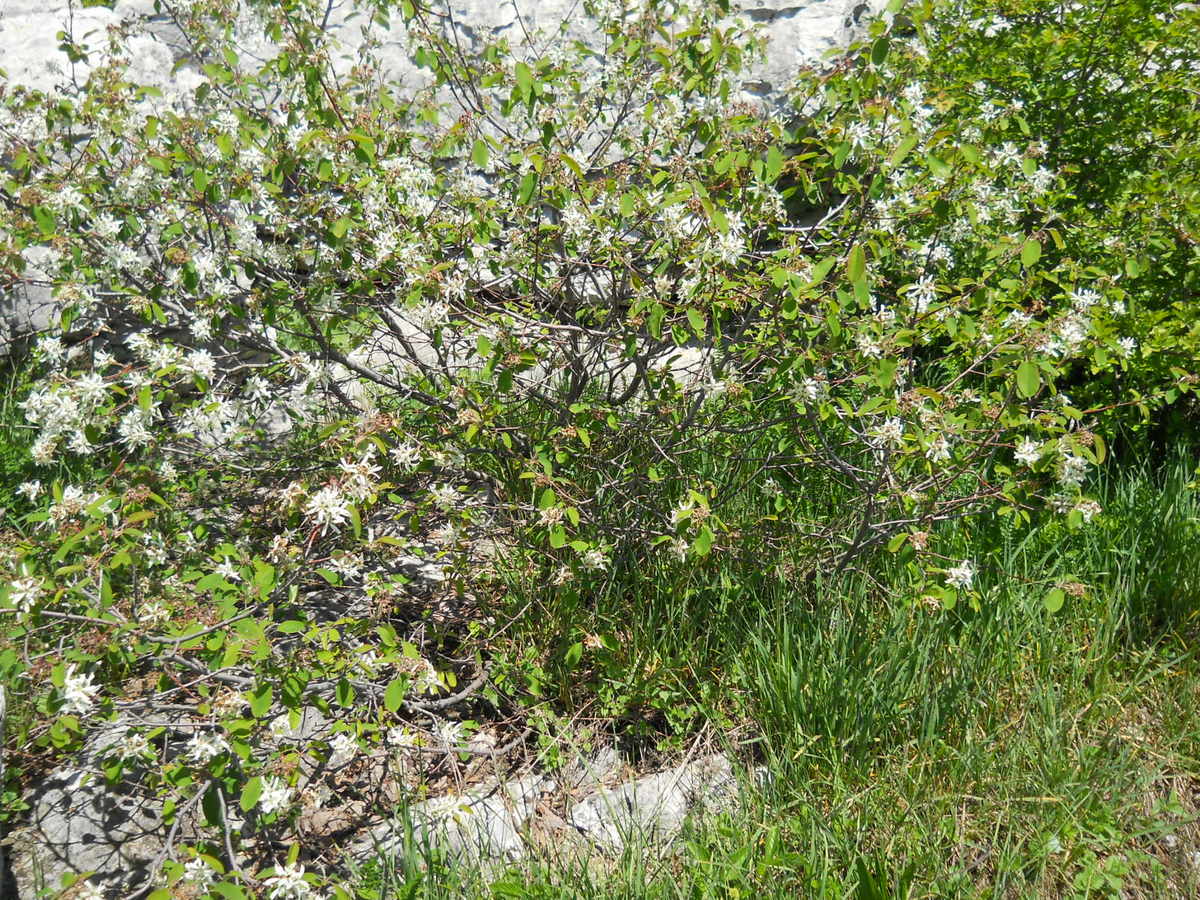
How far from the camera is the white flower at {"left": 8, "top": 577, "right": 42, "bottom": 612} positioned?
1795mm

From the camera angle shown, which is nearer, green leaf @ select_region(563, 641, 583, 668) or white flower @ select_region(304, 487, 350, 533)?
white flower @ select_region(304, 487, 350, 533)

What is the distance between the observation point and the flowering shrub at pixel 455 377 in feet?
6.77

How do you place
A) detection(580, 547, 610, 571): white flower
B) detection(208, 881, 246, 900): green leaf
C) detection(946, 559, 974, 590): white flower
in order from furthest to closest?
detection(580, 547, 610, 571): white flower < detection(946, 559, 974, 590): white flower < detection(208, 881, 246, 900): green leaf

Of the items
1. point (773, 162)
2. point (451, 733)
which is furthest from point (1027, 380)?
point (451, 733)

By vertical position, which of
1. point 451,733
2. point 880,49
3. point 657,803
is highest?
point 880,49

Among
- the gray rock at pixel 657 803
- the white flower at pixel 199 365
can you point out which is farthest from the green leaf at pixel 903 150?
the white flower at pixel 199 365

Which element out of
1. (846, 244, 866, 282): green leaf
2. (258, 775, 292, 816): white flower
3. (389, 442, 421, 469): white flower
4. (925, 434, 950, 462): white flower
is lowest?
(258, 775, 292, 816): white flower

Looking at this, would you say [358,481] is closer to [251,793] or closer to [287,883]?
[251,793]

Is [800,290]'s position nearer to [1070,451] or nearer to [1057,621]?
[1070,451]

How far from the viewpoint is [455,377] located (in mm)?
2736

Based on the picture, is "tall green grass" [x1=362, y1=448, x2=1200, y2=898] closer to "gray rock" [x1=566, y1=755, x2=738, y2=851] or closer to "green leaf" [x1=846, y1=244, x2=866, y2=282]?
"gray rock" [x1=566, y1=755, x2=738, y2=851]

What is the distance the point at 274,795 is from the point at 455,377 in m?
1.33

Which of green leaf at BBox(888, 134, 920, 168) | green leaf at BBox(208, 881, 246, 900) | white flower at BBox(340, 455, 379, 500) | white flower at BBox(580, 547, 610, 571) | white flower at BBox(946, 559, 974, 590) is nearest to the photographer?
green leaf at BBox(208, 881, 246, 900)

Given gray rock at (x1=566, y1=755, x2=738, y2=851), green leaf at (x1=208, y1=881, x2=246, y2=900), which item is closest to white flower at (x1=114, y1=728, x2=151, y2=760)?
green leaf at (x1=208, y1=881, x2=246, y2=900)
